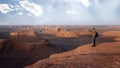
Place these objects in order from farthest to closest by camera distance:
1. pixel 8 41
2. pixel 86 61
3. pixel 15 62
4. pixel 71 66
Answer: pixel 8 41 → pixel 15 62 → pixel 86 61 → pixel 71 66

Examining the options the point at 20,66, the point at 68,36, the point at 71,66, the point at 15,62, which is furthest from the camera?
the point at 68,36

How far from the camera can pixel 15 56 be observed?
4519cm

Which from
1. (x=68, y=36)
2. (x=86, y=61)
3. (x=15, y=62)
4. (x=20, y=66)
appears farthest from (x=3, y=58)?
(x=68, y=36)

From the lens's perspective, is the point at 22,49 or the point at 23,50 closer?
the point at 23,50

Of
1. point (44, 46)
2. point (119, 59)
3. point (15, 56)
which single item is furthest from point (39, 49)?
point (119, 59)

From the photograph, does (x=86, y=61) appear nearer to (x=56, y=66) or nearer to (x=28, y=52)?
(x=56, y=66)

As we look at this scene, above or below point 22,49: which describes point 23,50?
below

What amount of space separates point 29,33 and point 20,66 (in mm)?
53512

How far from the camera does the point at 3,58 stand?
4353 cm

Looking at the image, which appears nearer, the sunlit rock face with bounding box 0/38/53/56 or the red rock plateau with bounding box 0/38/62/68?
the red rock plateau with bounding box 0/38/62/68

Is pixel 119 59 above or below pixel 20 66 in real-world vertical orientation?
above

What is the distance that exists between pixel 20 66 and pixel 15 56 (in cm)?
981

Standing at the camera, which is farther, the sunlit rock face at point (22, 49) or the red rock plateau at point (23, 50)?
the sunlit rock face at point (22, 49)

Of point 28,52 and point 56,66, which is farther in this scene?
point 28,52
